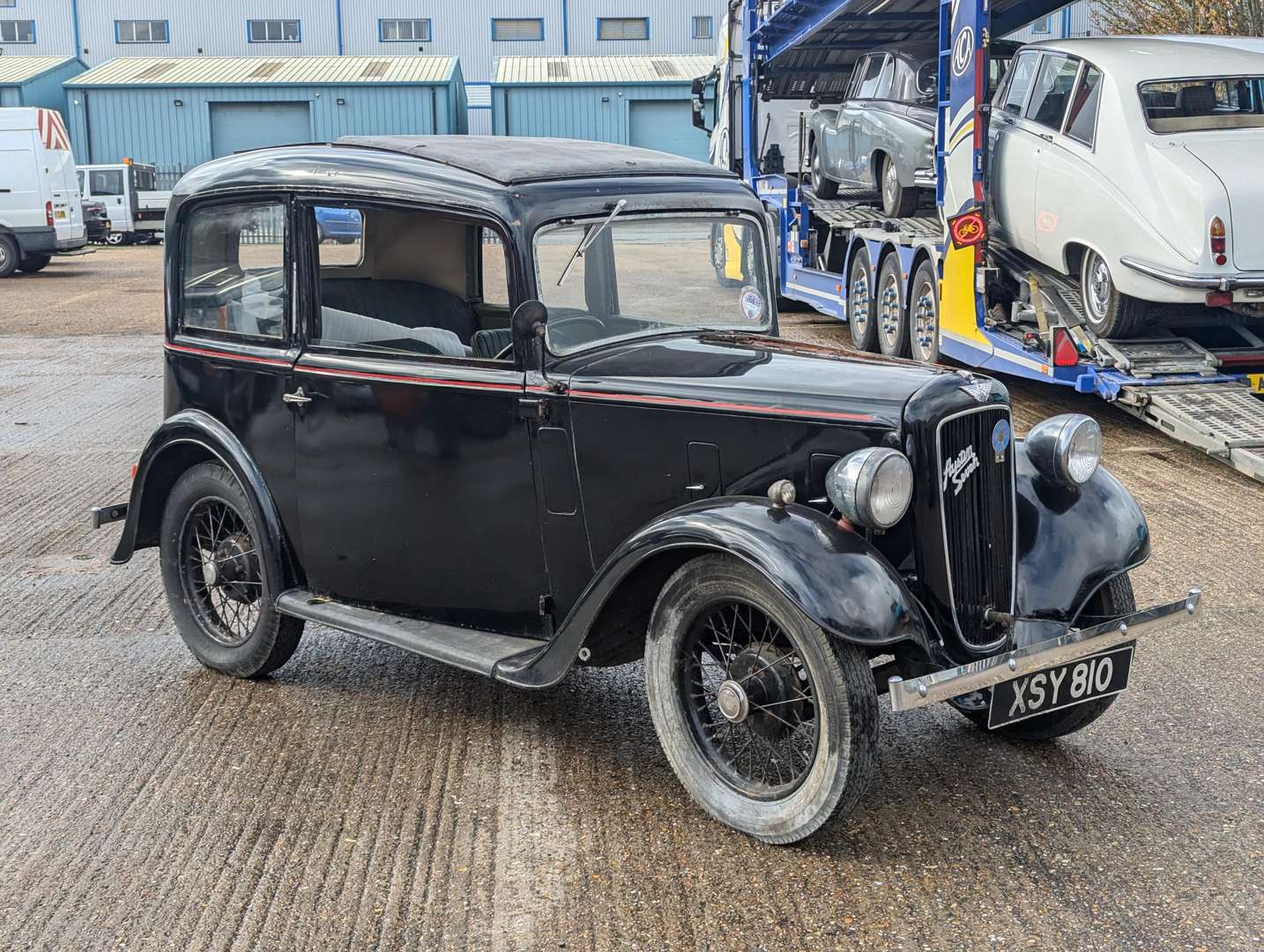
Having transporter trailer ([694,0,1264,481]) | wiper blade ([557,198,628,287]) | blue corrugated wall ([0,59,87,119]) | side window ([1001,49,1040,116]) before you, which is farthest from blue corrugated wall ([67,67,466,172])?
wiper blade ([557,198,628,287])

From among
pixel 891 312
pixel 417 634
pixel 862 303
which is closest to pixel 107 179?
pixel 862 303

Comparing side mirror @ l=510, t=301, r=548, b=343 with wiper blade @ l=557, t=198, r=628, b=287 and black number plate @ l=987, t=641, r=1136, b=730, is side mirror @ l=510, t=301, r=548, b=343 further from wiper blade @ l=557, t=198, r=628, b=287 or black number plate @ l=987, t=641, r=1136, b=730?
black number plate @ l=987, t=641, r=1136, b=730

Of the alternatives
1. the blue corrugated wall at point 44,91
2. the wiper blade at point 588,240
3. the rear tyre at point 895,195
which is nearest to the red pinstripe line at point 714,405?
the wiper blade at point 588,240

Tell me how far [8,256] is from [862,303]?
1720 centimetres

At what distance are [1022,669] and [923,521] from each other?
460 mm

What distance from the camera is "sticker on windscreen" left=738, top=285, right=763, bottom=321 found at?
471 cm

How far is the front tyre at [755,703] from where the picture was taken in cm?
344

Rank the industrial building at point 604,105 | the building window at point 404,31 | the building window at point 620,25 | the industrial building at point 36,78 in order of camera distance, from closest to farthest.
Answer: the industrial building at point 36,78 → the industrial building at point 604,105 → the building window at point 404,31 → the building window at point 620,25

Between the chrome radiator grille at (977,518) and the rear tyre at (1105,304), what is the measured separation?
5.36m

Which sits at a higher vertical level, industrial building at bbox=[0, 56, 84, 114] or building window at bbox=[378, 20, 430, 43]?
building window at bbox=[378, 20, 430, 43]

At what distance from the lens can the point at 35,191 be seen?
2292 cm

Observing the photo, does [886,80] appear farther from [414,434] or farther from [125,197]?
[125,197]

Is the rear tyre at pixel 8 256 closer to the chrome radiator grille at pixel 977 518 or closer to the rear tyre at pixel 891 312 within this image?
the rear tyre at pixel 891 312

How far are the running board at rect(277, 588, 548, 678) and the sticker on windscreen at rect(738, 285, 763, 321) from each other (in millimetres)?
1355
